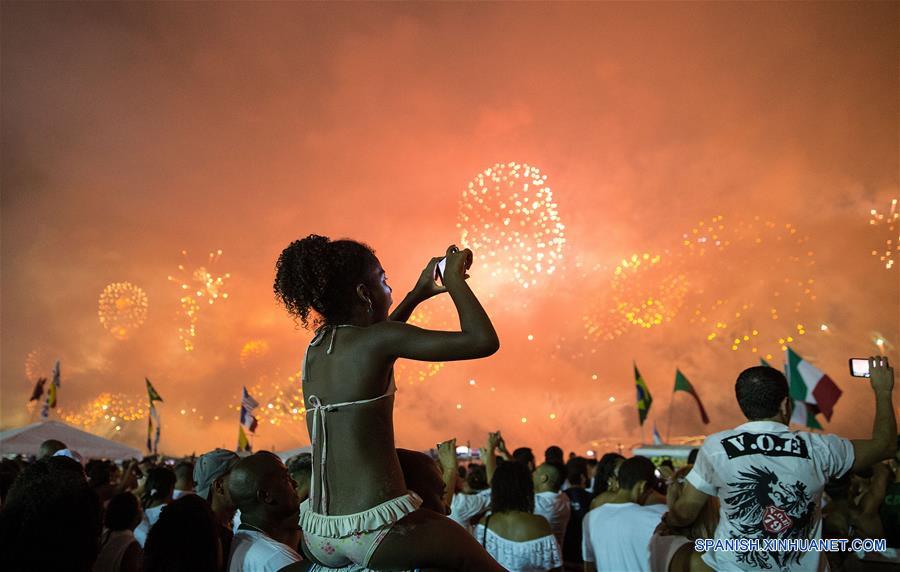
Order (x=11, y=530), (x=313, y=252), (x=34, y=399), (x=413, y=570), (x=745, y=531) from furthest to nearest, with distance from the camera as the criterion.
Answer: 1. (x=34, y=399)
2. (x=745, y=531)
3. (x=313, y=252)
4. (x=413, y=570)
5. (x=11, y=530)

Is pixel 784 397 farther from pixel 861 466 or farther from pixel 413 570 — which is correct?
pixel 413 570

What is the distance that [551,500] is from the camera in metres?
7.49

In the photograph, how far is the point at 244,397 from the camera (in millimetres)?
26828

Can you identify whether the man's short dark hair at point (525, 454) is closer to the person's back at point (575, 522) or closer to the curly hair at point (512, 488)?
the person's back at point (575, 522)

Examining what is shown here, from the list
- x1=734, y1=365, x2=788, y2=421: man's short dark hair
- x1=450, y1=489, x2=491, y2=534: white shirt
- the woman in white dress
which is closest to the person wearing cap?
the woman in white dress

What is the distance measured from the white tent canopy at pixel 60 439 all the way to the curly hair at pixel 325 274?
2644 centimetres

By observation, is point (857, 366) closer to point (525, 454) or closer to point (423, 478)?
point (423, 478)

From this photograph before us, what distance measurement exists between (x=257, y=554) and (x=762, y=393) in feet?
10.2

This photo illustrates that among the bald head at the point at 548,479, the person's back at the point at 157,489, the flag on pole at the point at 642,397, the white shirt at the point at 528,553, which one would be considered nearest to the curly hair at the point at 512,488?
the white shirt at the point at 528,553

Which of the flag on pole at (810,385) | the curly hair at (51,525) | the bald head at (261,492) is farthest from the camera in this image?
the flag on pole at (810,385)

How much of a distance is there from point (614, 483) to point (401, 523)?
4683mm

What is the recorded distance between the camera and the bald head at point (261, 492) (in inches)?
157

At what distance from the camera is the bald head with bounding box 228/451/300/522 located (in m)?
3.99

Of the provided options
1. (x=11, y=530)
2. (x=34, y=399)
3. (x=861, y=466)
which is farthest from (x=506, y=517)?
(x=34, y=399)
